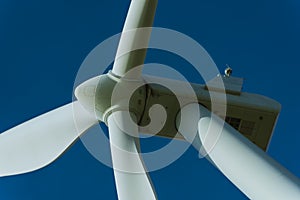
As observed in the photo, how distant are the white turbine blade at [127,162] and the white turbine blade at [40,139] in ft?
2.57

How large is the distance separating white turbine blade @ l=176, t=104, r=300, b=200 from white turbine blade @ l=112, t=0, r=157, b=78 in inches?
65.6

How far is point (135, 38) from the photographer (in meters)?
8.39

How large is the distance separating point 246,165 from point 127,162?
214 cm

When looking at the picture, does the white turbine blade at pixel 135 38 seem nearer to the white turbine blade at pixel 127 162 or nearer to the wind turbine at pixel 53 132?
the wind turbine at pixel 53 132

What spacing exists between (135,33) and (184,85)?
4.06 ft

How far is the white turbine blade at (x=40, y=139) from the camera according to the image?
8570mm

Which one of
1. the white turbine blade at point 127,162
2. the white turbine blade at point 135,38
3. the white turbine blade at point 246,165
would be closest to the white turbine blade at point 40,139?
the white turbine blade at point 127,162

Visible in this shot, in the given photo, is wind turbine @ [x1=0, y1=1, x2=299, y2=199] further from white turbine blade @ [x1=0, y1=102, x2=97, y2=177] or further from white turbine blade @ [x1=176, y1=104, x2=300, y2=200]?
white turbine blade @ [x1=176, y1=104, x2=300, y2=200]

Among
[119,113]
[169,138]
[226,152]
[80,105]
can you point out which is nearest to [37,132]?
[80,105]

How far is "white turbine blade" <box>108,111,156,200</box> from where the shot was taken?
7.23 metres

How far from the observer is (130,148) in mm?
7895

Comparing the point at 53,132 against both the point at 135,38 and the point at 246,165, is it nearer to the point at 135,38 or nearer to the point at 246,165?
the point at 135,38

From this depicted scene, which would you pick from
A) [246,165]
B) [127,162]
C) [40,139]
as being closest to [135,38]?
[127,162]

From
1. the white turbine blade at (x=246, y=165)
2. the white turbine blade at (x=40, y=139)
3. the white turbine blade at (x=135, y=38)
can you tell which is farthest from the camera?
the white turbine blade at (x=40, y=139)
